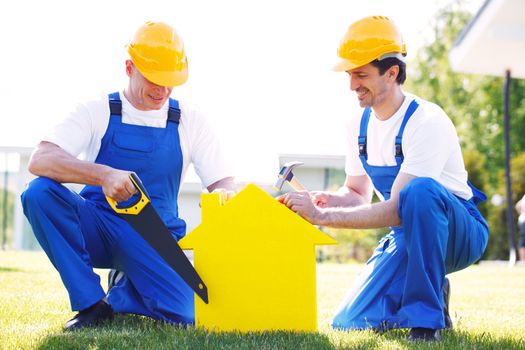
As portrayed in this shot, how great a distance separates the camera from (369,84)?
13.5ft

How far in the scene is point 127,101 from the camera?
4.33 m

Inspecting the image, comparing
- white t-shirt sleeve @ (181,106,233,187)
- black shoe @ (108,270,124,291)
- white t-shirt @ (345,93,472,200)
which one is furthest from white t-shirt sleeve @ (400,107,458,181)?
black shoe @ (108,270,124,291)

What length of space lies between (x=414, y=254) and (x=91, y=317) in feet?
5.42

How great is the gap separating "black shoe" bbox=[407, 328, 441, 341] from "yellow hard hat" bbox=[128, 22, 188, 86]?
1815 millimetres

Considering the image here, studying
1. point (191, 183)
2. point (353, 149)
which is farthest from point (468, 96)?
point (353, 149)

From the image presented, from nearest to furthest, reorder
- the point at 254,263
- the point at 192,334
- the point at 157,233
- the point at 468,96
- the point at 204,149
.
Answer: the point at 192,334, the point at 254,263, the point at 157,233, the point at 204,149, the point at 468,96

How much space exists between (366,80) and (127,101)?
4.46 ft

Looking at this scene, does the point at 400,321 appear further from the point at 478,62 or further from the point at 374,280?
the point at 478,62

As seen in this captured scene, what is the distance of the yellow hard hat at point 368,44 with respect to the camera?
4.07 meters

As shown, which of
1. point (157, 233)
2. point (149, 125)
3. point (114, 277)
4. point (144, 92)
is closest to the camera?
point (157, 233)

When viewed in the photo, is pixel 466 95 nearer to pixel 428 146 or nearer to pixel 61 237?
pixel 428 146

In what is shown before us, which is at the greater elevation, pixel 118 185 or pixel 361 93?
pixel 361 93

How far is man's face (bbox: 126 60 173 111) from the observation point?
4.19m

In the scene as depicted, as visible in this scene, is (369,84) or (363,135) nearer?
(369,84)
